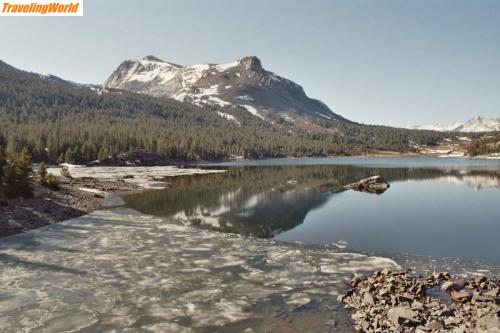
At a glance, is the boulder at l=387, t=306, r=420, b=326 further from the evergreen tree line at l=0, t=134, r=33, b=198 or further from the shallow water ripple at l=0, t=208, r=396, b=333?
the evergreen tree line at l=0, t=134, r=33, b=198

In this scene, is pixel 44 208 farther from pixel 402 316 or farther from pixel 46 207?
pixel 402 316

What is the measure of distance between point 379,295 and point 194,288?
11.1 metres

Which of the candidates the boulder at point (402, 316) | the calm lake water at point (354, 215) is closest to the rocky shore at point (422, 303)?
the boulder at point (402, 316)

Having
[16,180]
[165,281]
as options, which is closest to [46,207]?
[16,180]

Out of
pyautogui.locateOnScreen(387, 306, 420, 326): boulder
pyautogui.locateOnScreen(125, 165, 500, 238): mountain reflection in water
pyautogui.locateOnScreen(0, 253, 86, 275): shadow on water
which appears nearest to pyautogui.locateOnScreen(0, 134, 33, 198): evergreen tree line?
pyautogui.locateOnScreen(125, 165, 500, 238): mountain reflection in water

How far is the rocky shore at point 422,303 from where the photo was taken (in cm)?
1888

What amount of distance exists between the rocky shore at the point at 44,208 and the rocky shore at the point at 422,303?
110 feet

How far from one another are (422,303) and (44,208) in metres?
44.5

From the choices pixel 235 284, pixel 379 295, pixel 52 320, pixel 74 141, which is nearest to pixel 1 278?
pixel 52 320

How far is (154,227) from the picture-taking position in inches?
1741

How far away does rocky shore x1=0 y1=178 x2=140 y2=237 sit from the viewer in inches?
1644

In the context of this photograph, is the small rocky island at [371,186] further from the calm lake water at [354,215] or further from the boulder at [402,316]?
the boulder at [402,316]

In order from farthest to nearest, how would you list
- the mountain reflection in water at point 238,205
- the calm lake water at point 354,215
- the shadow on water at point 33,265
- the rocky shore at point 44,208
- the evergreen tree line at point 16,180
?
the evergreen tree line at point 16,180 < the mountain reflection in water at point 238,205 < the rocky shore at point 44,208 < the calm lake water at point 354,215 < the shadow on water at point 33,265

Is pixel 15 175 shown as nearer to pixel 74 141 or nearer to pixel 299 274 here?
pixel 299 274
